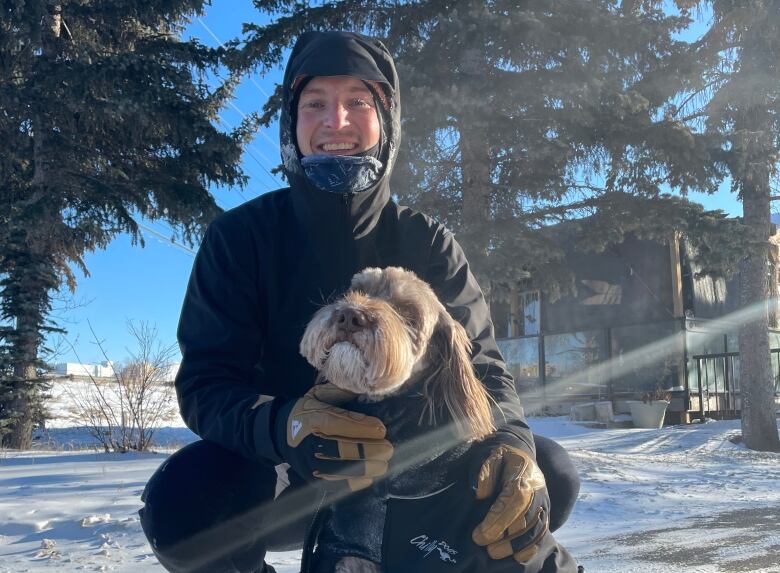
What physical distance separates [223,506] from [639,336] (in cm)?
1782

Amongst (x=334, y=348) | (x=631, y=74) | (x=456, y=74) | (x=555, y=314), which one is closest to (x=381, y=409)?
(x=334, y=348)

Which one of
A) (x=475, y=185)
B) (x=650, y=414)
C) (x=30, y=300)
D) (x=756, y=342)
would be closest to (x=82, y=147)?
(x=30, y=300)

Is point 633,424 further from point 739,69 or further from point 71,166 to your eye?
point 71,166

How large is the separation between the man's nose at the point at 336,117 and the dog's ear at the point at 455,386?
95 centimetres

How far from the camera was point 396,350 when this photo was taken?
1.96 meters

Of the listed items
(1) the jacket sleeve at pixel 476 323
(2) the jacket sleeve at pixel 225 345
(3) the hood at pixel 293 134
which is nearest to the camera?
(2) the jacket sleeve at pixel 225 345

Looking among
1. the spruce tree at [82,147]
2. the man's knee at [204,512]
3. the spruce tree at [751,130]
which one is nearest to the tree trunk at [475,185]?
the spruce tree at [751,130]

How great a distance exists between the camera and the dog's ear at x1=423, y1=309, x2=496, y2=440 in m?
2.14

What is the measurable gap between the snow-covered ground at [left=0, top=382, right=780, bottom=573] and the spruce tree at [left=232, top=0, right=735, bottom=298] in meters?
3.47

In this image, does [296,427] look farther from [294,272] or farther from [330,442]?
[294,272]

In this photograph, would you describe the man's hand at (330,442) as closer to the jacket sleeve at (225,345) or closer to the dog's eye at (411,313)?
the jacket sleeve at (225,345)

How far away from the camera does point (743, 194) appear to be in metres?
11.4

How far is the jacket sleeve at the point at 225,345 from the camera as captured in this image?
2098 millimetres

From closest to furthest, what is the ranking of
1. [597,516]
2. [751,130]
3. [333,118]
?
[333,118] < [597,516] < [751,130]
